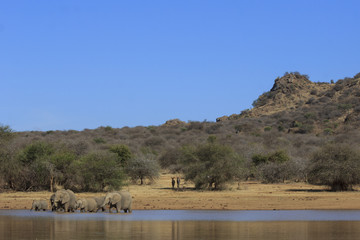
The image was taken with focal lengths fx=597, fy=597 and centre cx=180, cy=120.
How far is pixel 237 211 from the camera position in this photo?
28219mm

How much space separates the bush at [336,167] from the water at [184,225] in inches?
379

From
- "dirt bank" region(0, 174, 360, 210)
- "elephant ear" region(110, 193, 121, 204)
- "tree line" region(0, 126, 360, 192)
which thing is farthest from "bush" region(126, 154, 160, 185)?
"elephant ear" region(110, 193, 121, 204)

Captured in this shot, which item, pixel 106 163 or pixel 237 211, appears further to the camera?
pixel 106 163

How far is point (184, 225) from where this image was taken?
70.1ft

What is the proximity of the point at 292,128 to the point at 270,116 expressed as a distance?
495 inches

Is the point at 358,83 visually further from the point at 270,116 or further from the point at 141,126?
Result: the point at 141,126

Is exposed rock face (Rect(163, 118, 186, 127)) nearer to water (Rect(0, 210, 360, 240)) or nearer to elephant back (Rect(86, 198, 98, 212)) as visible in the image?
elephant back (Rect(86, 198, 98, 212))

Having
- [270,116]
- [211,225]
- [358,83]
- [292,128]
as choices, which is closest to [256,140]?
[292,128]

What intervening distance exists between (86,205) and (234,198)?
9.88 metres

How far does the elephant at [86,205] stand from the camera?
27.3 meters

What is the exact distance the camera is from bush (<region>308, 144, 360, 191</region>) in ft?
120

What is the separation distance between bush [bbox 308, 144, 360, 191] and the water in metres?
9.64

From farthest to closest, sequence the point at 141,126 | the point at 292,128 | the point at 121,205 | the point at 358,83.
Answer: the point at 141,126, the point at 358,83, the point at 292,128, the point at 121,205

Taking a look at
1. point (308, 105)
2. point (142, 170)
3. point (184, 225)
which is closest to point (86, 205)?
point (184, 225)
